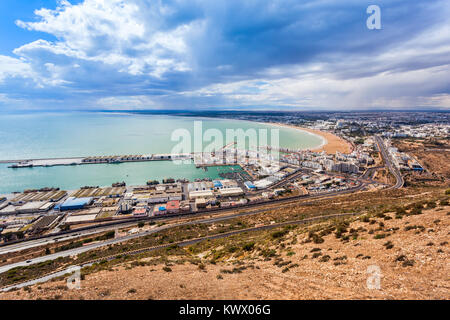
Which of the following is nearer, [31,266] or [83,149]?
[31,266]

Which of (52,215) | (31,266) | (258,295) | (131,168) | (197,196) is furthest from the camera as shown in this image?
(131,168)

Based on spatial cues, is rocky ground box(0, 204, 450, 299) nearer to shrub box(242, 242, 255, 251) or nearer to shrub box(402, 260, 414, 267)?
shrub box(402, 260, 414, 267)

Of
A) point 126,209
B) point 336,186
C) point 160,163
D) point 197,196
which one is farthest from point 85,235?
point 336,186

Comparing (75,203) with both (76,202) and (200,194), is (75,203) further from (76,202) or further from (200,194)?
(200,194)

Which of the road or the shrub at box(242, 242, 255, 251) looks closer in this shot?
the shrub at box(242, 242, 255, 251)

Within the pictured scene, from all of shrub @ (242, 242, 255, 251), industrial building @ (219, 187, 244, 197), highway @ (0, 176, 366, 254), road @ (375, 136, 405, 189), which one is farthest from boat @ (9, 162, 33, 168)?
road @ (375, 136, 405, 189)

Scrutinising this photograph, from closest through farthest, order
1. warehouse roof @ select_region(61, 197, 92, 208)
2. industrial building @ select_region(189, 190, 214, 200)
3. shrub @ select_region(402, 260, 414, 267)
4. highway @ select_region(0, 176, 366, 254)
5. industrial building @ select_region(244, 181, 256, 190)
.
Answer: shrub @ select_region(402, 260, 414, 267)
highway @ select_region(0, 176, 366, 254)
warehouse roof @ select_region(61, 197, 92, 208)
industrial building @ select_region(189, 190, 214, 200)
industrial building @ select_region(244, 181, 256, 190)

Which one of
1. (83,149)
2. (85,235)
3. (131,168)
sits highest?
(83,149)

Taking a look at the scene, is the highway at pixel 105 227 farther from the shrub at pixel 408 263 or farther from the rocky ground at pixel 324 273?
the shrub at pixel 408 263

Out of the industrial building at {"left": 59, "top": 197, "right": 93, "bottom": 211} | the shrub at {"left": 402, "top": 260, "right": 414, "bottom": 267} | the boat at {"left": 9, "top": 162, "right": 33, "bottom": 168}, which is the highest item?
the shrub at {"left": 402, "top": 260, "right": 414, "bottom": 267}

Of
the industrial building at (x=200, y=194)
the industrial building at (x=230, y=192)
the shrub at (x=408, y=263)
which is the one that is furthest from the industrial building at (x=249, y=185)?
the shrub at (x=408, y=263)
